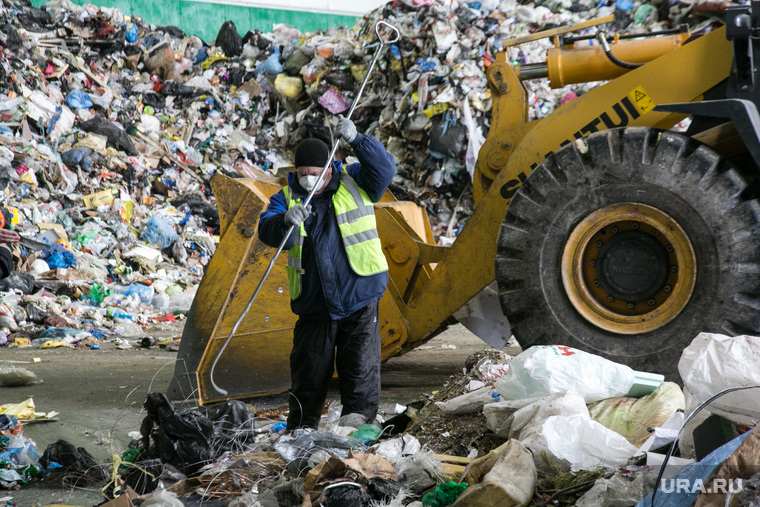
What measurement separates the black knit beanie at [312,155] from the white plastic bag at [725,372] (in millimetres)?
2000

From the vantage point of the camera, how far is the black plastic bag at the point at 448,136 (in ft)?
27.4

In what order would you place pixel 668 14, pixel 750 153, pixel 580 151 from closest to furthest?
1. pixel 750 153
2. pixel 580 151
3. pixel 668 14

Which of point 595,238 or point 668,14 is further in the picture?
point 668,14

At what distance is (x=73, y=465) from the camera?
3.34 m

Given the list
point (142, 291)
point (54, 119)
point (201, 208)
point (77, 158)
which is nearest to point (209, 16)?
point (54, 119)

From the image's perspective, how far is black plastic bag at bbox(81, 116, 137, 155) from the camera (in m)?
9.70

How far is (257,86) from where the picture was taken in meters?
11.2

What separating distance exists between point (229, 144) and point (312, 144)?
289 inches

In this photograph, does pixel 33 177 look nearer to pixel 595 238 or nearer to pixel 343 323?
pixel 343 323

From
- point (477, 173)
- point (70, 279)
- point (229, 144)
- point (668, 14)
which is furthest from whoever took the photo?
point (229, 144)

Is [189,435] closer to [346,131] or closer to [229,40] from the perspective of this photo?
[346,131]

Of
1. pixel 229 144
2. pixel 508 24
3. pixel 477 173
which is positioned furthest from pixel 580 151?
pixel 229 144

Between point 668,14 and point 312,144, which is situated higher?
point 668,14

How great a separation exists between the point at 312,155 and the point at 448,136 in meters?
4.94
